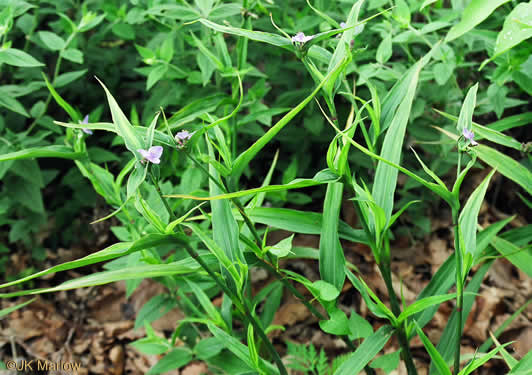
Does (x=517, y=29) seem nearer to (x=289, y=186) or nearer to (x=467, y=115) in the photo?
(x=467, y=115)

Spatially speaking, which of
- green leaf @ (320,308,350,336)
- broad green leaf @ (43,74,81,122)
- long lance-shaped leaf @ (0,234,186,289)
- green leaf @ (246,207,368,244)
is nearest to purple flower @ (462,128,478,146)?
green leaf @ (246,207,368,244)

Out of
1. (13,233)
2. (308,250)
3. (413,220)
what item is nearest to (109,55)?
(13,233)

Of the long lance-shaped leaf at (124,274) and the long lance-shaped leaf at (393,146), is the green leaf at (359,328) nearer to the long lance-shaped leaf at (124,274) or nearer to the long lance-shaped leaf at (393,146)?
the long lance-shaped leaf at (393,146)

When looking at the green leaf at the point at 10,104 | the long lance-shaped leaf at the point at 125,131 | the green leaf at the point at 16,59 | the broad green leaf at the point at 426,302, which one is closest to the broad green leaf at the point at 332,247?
the broad green leaf at the point at 426,302

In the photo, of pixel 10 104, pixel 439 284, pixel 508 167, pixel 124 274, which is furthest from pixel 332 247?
pixel 10 104

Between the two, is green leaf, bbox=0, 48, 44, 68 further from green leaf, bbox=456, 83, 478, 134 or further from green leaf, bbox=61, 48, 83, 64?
green leaf, bbox=456, 83, 478, 134
